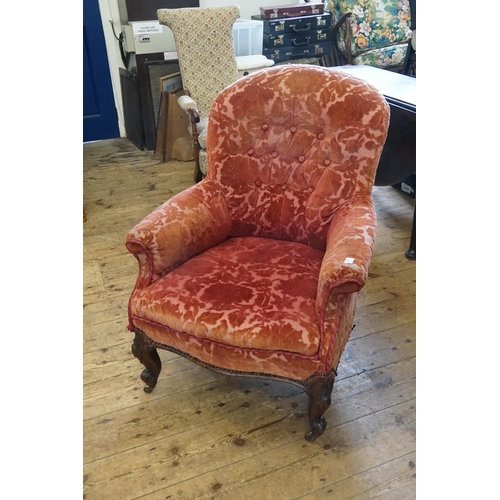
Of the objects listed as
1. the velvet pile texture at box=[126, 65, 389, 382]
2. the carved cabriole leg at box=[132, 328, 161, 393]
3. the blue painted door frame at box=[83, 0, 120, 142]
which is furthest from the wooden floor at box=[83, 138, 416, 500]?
the blue painted door frame at box=[83, 0, 120, 142]

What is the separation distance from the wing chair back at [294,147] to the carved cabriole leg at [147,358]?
49cm

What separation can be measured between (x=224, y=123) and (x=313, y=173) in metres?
0.35

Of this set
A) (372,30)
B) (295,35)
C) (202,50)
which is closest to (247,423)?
(202,50)

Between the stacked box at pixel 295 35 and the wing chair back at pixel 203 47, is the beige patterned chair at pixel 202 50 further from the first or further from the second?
the stacked box at pixel 295 35

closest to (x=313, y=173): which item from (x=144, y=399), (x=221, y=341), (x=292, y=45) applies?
(x=221, y=341)

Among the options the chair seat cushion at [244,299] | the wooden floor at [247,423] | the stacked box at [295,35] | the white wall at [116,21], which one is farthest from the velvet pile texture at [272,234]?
the white wall at [116,21]

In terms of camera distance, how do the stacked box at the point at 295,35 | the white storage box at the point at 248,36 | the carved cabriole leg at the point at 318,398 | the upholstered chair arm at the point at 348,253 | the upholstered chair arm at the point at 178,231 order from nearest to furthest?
1. the upholstered chair arm at the point at 348,253
2. the carved cabriole leg at the point at 318,398
3. the upholstered chair arm at the point at 178,231
4. the white storage box at the point at 248,36
5. the stacked box at the point at 295,35

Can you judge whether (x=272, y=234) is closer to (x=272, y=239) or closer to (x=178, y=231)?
(x=272, y=239)

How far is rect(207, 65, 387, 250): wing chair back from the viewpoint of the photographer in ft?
5.20

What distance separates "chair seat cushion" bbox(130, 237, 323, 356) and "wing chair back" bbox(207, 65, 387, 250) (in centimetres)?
14

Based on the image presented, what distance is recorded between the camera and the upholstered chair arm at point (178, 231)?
150cm

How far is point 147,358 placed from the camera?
1.63 m
